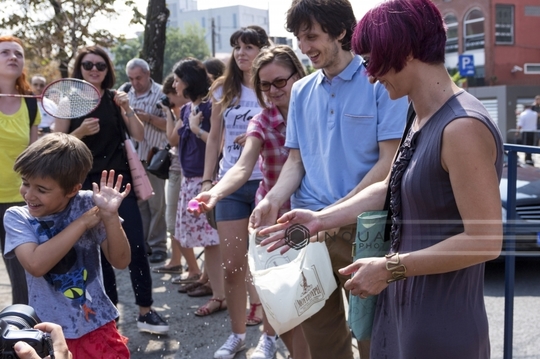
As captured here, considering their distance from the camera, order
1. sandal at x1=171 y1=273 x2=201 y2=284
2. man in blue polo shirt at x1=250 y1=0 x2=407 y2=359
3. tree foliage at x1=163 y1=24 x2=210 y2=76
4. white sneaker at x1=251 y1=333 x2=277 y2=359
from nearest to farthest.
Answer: man in blue polo shirt at x1=250 y1=0 x2=407 y2=359 → white sneaker at x1=251 y1=333 x2=277 y2=359 → sandal at x1=171 y1=273 x2=201 y2=284 → tree foliage at x1=163 y1=24 x2=210 y2=76

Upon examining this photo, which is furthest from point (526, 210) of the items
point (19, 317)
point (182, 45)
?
point (182, 45)

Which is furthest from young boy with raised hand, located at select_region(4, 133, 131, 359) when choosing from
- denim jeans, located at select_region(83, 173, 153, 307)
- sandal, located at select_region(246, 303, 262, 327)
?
sandal, located at select_region(246, 303, 262, 327)

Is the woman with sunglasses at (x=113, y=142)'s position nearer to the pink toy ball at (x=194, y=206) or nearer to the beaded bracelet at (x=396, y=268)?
the pink toy ball at (x=194, y=206)

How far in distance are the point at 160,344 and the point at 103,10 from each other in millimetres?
10926

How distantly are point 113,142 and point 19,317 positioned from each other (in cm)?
292

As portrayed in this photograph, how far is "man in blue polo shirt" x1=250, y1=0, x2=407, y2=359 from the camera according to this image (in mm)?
2863

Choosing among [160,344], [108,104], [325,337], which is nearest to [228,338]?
[160,344]

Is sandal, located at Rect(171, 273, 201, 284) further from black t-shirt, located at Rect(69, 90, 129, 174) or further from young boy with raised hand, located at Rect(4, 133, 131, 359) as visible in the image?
young boy with raised hand, located at Rect(4, 133, 131, 359)

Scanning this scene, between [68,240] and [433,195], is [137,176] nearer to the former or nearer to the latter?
[68,240]

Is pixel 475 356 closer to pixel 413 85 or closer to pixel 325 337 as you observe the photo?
pixel 413 85

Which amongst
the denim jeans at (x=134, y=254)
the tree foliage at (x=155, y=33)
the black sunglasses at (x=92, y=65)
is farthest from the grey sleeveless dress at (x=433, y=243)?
the tree foliage at (x=155, y=33)

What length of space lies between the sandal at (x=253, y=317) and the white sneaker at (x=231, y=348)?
468 millimetres

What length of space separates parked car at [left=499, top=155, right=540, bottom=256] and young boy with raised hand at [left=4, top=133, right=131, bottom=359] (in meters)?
1.56

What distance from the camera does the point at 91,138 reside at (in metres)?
4.48
